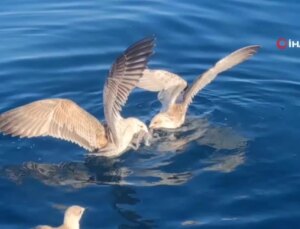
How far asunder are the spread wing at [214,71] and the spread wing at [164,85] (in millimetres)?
371

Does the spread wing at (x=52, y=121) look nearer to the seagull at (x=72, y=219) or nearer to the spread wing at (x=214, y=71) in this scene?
the spread wing at (x=214, y=71)

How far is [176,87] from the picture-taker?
12.2 metres

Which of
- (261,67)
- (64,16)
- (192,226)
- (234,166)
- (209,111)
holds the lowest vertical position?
(192,226)

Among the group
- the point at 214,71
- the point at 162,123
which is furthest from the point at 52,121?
the point at 214,71

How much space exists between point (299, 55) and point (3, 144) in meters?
5.80

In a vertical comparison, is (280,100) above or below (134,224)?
above

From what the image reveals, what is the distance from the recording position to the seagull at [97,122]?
32.3 ft

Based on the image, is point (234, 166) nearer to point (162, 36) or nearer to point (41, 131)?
point (41, 131)

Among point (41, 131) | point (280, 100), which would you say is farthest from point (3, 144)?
point (280, 100)

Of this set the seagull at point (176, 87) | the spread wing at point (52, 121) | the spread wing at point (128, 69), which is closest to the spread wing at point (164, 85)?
the seagull at point (176, 87)

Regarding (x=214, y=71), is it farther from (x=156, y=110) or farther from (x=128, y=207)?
(x=128, y=207)

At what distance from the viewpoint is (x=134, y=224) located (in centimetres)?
908

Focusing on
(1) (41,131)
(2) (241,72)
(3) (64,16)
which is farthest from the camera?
(3) (64,16)

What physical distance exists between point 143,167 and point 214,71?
2028 mm
